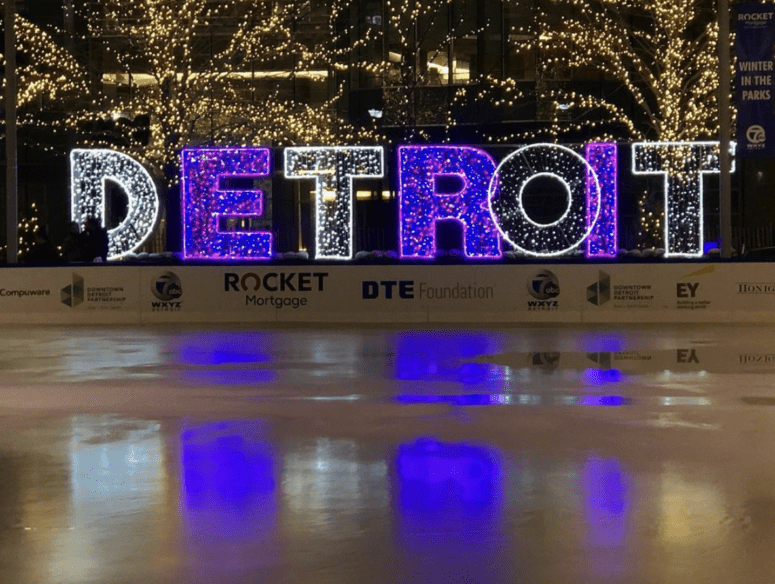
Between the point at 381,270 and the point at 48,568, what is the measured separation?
1952 centimetres

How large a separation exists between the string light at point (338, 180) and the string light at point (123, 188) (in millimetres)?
3836

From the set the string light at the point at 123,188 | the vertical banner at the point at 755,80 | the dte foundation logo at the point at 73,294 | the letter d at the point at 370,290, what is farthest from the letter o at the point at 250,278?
the vertical banner at the point at 755,80

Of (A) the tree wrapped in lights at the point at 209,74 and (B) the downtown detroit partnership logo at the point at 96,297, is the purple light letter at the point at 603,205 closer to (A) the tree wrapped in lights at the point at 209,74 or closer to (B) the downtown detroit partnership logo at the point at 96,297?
(B) the downtown detroit partnership logo at the point at 96,297

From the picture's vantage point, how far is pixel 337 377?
16.3 meters

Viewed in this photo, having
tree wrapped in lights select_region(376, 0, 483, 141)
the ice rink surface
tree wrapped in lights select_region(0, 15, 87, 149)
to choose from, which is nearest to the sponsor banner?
the ice rink surface

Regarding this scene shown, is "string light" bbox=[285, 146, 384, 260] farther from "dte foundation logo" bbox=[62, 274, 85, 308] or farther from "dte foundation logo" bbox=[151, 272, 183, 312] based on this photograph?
"dte foundation logo" bbox=[62, 274, 85, 308]

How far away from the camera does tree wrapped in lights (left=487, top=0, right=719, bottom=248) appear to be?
3716 centimetres

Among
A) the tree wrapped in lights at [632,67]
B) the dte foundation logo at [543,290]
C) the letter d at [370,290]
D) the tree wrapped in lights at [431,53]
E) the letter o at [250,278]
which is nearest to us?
the dte foundation logo at [543,290]

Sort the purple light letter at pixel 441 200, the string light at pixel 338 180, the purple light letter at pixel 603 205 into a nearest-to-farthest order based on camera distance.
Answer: the purple light letter at pixel 441 200
the purple light letter at pixel 603 205
the string light at pixel 338 180

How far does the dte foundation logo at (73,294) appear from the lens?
2659cm

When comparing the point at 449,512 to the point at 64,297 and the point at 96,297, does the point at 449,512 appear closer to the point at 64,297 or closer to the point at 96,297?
the point at 96,297

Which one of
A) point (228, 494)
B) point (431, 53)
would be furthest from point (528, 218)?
point (228, 494)

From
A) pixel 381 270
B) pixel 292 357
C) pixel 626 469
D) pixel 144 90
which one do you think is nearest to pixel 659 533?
pixel 626 469

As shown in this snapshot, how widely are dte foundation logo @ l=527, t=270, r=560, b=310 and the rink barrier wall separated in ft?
0.07
